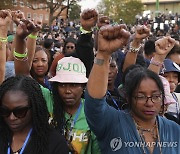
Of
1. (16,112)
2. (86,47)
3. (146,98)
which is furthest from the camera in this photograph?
(86,47)

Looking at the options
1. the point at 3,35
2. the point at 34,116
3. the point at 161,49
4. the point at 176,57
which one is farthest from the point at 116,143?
the point at 176,57

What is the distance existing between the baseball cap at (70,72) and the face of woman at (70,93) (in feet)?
0.15

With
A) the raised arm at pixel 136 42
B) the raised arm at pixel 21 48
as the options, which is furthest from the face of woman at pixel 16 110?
the raised arm at pixel 136 42

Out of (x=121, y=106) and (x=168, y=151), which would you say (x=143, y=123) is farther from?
(x=121, y=106)

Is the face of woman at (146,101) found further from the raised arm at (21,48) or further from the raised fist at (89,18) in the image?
the raised arm at (21,48)

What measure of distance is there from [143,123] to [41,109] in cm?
66

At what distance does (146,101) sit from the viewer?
2.37 m

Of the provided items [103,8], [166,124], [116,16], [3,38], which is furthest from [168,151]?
[103,8]

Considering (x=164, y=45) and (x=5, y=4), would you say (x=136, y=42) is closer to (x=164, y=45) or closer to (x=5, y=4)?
(x=164, y=45)

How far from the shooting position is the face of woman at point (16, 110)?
2275 millimetres

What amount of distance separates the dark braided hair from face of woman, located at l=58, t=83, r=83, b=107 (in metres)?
0.46

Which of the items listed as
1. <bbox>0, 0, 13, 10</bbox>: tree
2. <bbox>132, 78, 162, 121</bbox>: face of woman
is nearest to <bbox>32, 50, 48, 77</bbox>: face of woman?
<bbox>132, 78, 162, 121</bbox>: face of woman

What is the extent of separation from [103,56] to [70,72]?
80cm

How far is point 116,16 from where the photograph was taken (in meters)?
49.8
